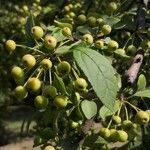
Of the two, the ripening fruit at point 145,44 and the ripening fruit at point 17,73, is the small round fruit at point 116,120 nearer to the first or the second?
the ripening fruit at point 145,44

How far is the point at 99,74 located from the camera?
1.69 meters

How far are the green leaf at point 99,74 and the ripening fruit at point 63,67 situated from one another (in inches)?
1.9

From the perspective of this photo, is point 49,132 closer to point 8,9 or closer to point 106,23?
point 106,23

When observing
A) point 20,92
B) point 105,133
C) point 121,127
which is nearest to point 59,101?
point 20,92

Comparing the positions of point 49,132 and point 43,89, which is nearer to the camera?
point 43,89

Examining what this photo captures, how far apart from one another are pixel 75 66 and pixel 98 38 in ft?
1.44

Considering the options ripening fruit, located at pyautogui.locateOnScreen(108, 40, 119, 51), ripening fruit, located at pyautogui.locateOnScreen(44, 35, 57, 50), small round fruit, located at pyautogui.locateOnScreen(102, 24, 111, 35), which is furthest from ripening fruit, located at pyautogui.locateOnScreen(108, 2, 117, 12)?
ripening fruit, located at pyautogui.locateOnScreen(44, 35, 57, 50)

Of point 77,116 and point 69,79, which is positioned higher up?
point 69,79

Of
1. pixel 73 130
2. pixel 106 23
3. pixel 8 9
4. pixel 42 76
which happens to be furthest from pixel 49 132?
pixel 8 9

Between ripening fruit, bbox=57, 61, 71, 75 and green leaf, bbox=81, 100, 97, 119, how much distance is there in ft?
0.70

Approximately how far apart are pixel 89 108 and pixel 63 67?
25 centimetres

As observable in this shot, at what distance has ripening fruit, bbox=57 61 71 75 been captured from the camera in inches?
67.8

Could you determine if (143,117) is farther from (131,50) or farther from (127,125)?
(131,50)

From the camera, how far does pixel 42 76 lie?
2.01 m
